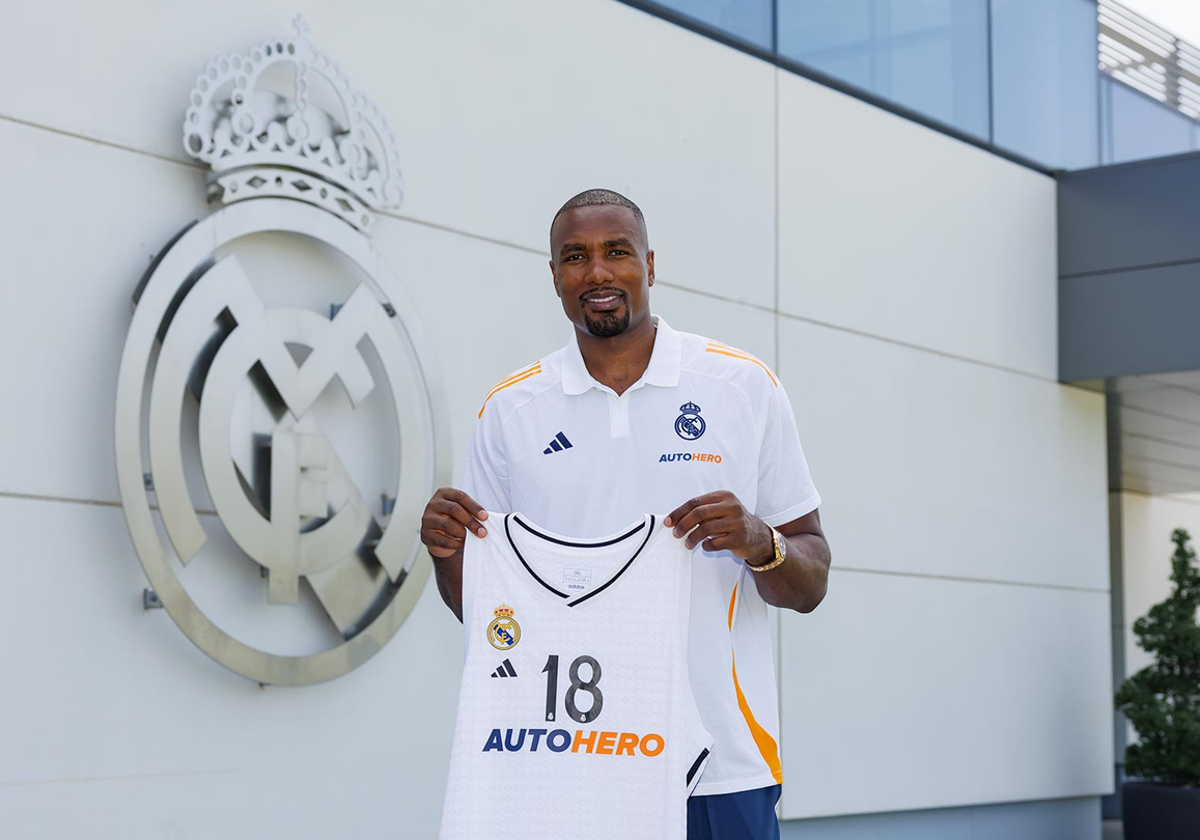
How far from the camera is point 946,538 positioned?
950 cm

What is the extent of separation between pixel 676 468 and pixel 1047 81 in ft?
28.3

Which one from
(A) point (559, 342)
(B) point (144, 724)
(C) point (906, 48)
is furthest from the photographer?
(C) point (906, 48)

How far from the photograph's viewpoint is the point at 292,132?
5.68 meters

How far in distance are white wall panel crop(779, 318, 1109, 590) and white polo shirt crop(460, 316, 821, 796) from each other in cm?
532

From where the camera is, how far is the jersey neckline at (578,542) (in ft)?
9.84

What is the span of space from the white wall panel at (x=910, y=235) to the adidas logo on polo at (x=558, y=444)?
5.52 m

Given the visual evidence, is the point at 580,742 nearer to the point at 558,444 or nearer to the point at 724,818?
the point at 724,818

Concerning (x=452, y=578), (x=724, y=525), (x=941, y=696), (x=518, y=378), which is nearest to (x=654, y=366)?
(x=518, y=378)

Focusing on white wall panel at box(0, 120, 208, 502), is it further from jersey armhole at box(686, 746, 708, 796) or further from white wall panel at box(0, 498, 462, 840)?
jersey armhole at box(686, 746, 708, 796)

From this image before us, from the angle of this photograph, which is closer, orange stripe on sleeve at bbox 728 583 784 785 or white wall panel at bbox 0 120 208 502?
orange stripe on sleeve at bbox 728 583 784 785

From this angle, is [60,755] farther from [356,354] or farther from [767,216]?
[767,216]

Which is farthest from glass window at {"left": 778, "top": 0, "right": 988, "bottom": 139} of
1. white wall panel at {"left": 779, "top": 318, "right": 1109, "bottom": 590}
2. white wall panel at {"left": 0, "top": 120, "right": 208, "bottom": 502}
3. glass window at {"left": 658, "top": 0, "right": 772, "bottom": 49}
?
white wall panel at {"left": 0, "top": 120, "right": 208, "bottom": 502}

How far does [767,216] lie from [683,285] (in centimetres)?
93

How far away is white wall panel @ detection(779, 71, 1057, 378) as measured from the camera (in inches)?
346
